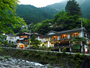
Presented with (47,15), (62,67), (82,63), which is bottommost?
(62,67)

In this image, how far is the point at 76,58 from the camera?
17.0 metres

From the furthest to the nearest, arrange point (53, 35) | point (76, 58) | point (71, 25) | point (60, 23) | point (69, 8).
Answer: point (69, 8)
point (60, 23)
point (71, 25)
point (53, 35)
point (76, 58)

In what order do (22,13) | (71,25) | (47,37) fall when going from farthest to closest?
1. (22,13)
2. (71,25)
3. (47,37)

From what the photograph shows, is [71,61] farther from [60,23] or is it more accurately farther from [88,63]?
[60,23]

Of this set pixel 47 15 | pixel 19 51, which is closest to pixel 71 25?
pixel 19 51

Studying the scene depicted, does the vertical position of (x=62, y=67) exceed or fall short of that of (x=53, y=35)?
it falls short

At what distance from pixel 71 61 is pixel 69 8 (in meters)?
55.2

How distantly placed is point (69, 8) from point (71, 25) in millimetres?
18548

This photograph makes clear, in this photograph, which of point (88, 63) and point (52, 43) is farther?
point (52, 43)

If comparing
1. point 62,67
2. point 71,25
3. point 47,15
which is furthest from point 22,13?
point 62,67

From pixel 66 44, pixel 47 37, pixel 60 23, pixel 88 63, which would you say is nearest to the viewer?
pixel 88 63

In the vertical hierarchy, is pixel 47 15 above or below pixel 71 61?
above

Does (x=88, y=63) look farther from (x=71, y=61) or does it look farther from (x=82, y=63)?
(x=71, y=61)

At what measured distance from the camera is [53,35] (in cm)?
4409
